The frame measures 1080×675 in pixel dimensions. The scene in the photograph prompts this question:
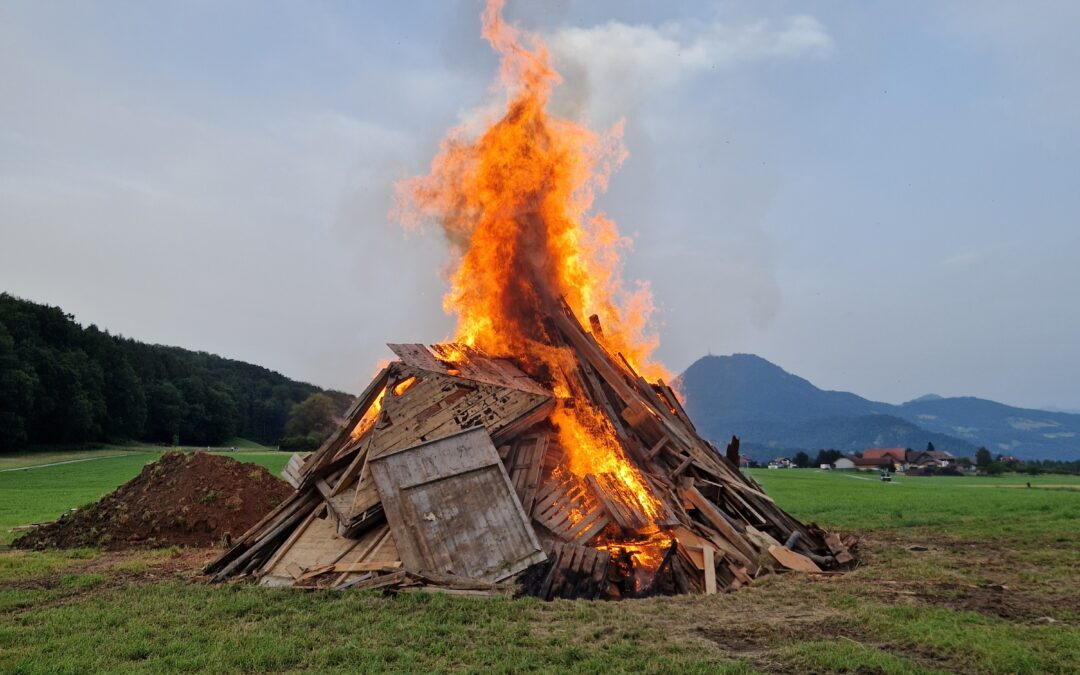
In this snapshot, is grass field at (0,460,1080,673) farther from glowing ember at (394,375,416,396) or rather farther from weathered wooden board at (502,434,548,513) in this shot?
glowing ember at (394,375,416,396)

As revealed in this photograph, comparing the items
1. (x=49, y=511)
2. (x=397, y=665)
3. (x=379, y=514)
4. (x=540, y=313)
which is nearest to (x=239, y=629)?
(x=397, y=665)

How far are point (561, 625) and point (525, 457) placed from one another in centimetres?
525

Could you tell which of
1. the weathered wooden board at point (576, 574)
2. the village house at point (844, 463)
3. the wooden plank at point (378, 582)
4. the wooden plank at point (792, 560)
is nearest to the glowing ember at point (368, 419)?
the wooden plank at point (378, 582)

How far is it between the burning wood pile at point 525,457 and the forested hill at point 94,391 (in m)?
55.2

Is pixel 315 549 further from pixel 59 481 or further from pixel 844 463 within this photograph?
pixel 844 463

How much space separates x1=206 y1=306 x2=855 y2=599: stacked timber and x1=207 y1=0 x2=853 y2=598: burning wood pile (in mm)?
38

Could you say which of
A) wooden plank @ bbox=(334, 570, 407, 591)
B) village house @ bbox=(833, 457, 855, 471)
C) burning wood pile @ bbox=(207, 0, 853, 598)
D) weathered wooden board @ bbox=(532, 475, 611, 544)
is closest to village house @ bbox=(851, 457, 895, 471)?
village house @ bbox=(833, 457, 855, 471)

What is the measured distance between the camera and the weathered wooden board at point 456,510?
12031mm

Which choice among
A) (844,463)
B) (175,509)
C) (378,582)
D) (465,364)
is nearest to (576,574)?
(378,582)

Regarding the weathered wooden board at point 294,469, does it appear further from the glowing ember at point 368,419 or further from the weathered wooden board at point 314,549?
the weathered wooden board at point 314,549

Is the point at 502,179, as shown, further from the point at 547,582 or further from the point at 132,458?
the point at 132,458

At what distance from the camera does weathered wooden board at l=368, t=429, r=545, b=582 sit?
1203 cm

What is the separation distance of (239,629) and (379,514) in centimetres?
402

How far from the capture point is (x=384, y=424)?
1445 cm
